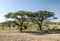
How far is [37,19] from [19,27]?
141 inches

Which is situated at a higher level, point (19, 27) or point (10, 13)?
point (10, 13)

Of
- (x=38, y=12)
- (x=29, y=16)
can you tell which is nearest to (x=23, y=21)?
(x=29, y=16)

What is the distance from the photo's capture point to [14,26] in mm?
28219

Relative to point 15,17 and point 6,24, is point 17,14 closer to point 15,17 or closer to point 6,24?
point 15,17

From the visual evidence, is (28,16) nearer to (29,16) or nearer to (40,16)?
(29,16)

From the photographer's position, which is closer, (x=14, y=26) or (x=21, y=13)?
(x=21, y=13)

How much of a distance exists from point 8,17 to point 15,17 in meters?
1.53

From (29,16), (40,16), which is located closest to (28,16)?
(29,16)

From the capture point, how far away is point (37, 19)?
2741cm

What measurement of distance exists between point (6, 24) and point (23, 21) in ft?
14.3

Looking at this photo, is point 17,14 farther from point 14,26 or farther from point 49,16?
point 49,16

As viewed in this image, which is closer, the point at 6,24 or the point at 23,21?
the point at 23,21

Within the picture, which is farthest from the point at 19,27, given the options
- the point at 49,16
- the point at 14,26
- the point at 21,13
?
the point at 49,16

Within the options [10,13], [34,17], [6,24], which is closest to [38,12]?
[34,17]
